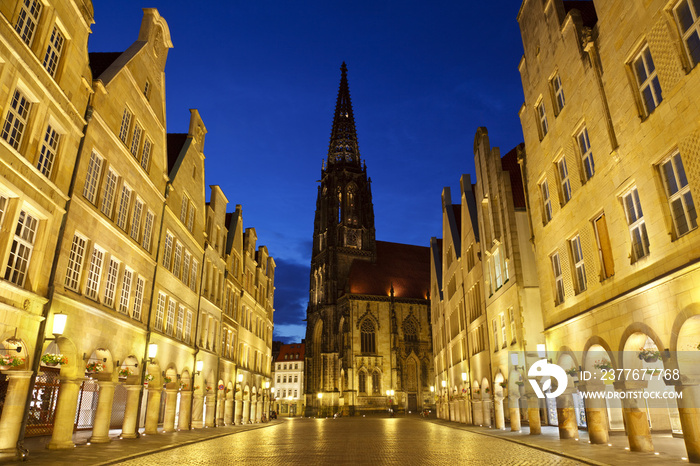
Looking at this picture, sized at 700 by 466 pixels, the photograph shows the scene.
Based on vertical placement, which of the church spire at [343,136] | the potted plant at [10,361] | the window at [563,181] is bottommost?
the potted plant at [10,361]

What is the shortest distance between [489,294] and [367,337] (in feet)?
169

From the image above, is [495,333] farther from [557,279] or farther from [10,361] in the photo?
[10,361]

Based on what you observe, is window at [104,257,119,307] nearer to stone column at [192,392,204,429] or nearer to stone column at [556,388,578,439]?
stone column at [192,392,204,429]

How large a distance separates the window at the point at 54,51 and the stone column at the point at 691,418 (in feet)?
63.7

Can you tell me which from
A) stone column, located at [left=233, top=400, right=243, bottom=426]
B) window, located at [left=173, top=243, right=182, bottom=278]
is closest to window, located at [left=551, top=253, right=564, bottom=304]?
window, located at [left=173, top=243, right=182, bottom=278]

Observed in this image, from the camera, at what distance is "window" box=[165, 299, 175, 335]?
81.4 feet

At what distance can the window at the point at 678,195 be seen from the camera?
38.1ft

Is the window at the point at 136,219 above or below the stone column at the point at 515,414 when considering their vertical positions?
above

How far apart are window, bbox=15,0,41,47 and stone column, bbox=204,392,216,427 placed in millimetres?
24024

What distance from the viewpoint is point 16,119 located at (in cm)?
1323

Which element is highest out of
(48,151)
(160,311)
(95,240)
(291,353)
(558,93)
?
(558,93)

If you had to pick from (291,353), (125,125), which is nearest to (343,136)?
(291,353)

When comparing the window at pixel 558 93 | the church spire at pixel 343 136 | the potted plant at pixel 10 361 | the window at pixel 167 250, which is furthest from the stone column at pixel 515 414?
the church spire at pixel 343 136

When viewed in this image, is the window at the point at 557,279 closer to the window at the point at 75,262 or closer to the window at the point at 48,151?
the window at the point at 75,262
